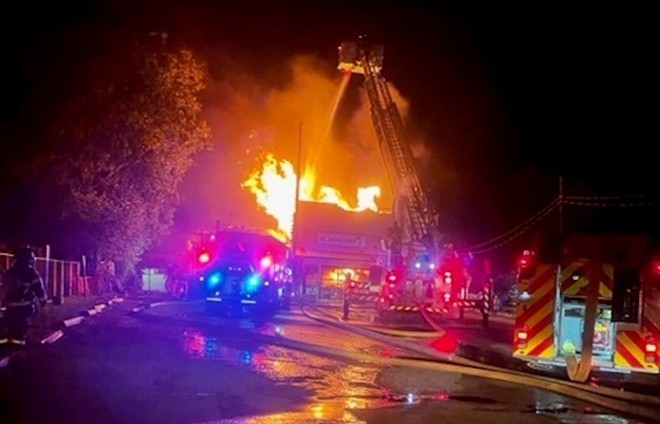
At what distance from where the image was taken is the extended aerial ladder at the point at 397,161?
1190 inches

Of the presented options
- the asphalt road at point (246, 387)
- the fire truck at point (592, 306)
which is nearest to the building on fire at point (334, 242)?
the asphalt road at point (246, 387)

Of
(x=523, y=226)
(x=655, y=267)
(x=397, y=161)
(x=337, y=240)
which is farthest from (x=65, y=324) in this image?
(x=337, y=240)

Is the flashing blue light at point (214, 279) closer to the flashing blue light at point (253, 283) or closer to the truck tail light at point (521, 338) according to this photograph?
the flashing blue light at point (253, 283)

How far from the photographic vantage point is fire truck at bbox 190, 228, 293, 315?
2500 centimetres

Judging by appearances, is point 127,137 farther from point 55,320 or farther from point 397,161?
point 397,161

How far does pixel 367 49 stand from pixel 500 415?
28.7 m

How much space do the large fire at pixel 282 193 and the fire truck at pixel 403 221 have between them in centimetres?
1384

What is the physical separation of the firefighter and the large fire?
3489 centimetres

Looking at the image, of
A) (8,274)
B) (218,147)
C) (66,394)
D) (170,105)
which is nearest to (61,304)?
(170,105)

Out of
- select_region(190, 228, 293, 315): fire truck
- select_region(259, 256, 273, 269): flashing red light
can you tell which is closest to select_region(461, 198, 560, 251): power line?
select_region(259, 256, 273, 269): flashing red light

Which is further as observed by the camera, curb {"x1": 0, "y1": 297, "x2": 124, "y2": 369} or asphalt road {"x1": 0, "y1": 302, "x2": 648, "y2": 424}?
curb {"x1": 0, "y1": 297, "x2": 124, "y2": 369}

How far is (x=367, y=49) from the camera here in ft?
120

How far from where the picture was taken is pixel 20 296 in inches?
527

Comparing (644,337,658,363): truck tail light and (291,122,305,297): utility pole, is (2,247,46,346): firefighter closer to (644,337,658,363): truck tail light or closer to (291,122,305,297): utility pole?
(644,337,658,363): truck tail light
